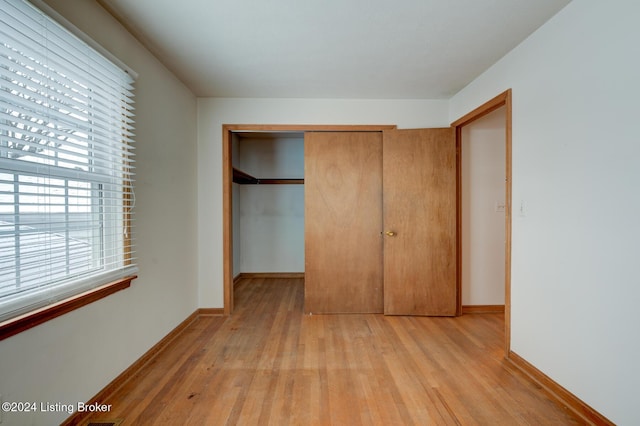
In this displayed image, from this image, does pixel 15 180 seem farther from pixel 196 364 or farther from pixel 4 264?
pixel 196 364

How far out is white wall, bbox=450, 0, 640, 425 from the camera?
1376 mm

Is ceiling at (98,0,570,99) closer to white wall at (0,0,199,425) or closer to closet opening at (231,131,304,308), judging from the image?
white wall at (0,0,199,425)

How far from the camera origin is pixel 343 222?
3186mm

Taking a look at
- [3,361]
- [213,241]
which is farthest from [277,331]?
[3,361]

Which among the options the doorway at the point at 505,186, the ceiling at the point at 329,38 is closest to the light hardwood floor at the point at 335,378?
the doorway at the point at 505,186

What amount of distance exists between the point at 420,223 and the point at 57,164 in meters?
3.02

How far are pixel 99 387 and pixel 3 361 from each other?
0.67 metres

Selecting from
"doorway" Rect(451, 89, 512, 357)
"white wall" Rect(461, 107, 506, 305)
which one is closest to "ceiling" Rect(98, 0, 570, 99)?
"doorway" Rect(451, 89, 512, 357)

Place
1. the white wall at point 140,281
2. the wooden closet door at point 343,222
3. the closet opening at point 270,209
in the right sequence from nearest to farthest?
the white wall at point 140,281, the wooden closet door at point 343,222, the closet opening at point 270,209

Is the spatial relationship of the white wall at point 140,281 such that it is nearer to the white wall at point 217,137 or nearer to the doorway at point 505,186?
the white wall at point 217,137

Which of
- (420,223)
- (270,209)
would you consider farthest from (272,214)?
(420,223)

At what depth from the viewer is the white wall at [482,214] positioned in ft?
10.3

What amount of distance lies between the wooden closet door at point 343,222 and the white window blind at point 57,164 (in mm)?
1806

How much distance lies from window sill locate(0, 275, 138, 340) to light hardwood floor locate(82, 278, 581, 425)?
2.25 ft
